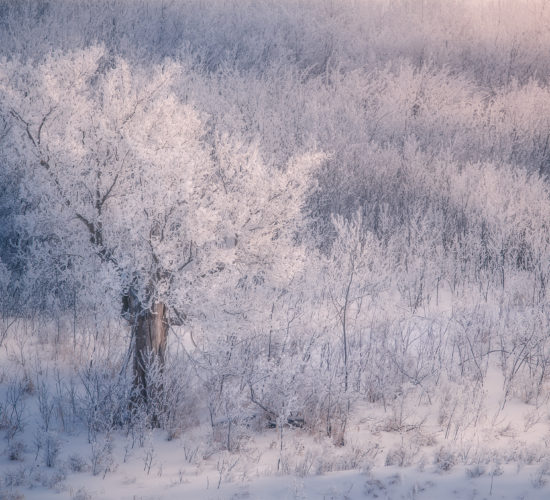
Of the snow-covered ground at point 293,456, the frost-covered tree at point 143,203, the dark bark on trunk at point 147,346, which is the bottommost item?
the snow-covered ground at point 293,456

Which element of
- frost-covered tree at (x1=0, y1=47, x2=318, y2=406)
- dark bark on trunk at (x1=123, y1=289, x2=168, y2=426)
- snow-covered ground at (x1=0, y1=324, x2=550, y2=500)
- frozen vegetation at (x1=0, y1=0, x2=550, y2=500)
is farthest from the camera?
dark bark on trunk at (x1=123, y1=289, x2=168, y2=426)

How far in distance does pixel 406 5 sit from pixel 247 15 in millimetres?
5444

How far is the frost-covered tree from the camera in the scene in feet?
12.6

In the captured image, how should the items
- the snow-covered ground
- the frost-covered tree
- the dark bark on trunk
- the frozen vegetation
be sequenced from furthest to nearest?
Result: 1. the dark bark on trunk
2. the frost-covered tree
3. the frozen vegetation
4. the snow-covered ground

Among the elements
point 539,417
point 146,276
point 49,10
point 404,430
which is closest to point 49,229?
point 146,276

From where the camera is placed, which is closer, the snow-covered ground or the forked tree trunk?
the snow-covered ground

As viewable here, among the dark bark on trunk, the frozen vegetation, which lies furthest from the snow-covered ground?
the dark bark on trunk

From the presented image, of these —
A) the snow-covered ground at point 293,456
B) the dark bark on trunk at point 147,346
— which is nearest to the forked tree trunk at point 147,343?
the dark bark on trunk at point 147,346

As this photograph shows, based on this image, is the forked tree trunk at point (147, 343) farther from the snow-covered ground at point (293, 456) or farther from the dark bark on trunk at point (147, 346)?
the snow-covered ground at point (293, 456)

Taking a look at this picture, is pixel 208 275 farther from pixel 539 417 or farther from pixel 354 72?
pixel 354 72

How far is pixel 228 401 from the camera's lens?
4184mm

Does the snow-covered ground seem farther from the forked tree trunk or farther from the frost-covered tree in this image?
the frost-covered tree

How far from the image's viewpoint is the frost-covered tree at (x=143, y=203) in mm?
3852

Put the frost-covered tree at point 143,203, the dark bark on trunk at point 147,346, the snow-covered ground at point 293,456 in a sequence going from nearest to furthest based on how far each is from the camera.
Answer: the snow-covered ground at point 293,456 < the frost-covered tree at point 143,203 < the dark bark on trunk at point 147,346
